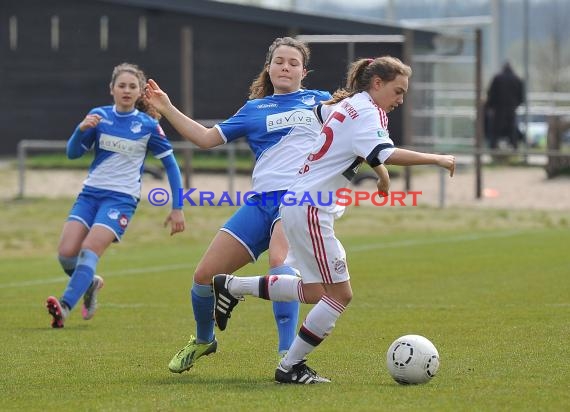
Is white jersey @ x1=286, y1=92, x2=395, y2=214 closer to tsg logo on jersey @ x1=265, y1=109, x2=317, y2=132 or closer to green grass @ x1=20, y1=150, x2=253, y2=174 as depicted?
tsg logo on jersey @ x1=265, y1=109, x2=317, y2=132

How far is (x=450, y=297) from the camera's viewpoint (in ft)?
39.7

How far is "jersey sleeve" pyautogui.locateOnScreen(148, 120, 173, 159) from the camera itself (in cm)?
1063

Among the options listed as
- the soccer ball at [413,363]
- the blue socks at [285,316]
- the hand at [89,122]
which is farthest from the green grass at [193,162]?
the soccer ball at [413,363]

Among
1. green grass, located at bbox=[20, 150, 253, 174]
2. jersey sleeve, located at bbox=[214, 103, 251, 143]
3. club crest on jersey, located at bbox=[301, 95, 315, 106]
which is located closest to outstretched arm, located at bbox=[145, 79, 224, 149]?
jersey sleeve, located at bbox=[214, 103, 251, 143]

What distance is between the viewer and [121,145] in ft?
35.2

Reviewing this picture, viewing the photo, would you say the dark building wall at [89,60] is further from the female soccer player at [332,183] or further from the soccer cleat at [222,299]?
the female soccer player at [332,183]

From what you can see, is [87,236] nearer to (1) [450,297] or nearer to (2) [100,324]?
(2) [100,324]

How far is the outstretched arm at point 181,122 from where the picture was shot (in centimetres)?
759

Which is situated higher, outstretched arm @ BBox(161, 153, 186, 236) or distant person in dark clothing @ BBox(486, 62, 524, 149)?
distant person in dark clothing @ BBox(486, 62, 524, 149)

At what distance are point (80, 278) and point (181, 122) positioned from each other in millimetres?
3082

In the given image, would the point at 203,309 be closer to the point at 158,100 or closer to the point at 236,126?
the point at 236,126

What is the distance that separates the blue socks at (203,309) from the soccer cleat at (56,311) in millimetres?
2468

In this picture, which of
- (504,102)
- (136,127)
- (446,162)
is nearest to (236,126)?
(446,162)

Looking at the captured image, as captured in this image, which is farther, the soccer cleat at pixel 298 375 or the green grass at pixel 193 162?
the green grass at pixel 193 162
